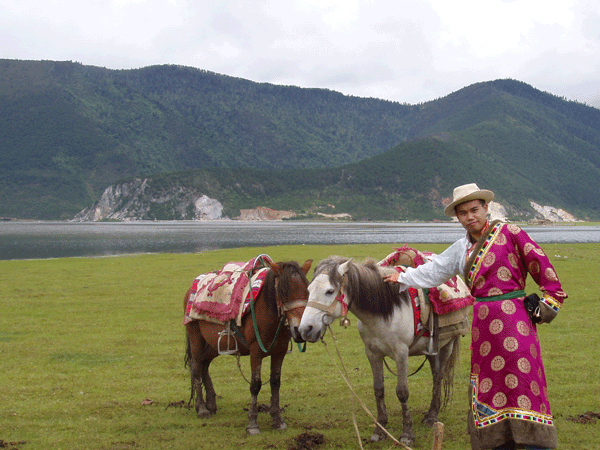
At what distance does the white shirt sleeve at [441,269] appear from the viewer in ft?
13.2

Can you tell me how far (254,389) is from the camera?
5770mm

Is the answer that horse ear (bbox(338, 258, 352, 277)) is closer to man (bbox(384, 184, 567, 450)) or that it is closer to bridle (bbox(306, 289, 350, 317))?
bridle (bbox(306, 289, 350, 317))

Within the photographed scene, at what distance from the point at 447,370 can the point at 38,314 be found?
1238 centimetres

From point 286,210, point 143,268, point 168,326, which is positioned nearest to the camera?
point 168,326

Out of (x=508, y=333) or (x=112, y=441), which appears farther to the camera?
(x=112, y=441)

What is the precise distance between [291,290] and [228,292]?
119 cm

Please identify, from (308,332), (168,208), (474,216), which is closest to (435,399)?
(308,332)

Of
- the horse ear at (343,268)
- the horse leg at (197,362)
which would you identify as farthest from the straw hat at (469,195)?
the horse leg at (197,362)

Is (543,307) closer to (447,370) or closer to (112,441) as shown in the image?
(447,370)

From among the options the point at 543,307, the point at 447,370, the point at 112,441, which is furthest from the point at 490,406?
the point at 112,441

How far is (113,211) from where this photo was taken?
180 m

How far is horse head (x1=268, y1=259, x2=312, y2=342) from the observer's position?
202 inches

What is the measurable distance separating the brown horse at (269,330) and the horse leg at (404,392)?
1252mm

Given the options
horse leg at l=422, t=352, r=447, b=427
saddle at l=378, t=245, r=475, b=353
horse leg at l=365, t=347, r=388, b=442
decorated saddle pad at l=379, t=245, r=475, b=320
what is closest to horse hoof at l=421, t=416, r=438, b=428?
horse leg at l=422, t=352, r=447, b=427
